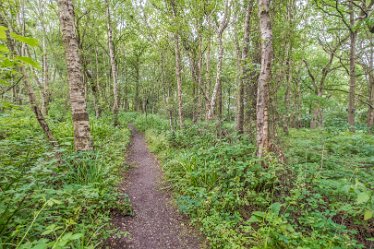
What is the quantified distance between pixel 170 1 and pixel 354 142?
8884mm

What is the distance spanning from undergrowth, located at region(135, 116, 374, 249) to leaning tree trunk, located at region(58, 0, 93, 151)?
2.51 m

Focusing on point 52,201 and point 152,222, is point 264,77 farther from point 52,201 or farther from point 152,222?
point 52,201

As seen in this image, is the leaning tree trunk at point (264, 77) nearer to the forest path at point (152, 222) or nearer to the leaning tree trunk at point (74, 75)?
the forest path at point (152, 222)

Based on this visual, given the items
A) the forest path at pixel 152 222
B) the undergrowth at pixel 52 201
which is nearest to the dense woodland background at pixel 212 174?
the undergrowth at pixel 52 201

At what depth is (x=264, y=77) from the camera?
4.03 meters

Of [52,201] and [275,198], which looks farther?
[275,198]

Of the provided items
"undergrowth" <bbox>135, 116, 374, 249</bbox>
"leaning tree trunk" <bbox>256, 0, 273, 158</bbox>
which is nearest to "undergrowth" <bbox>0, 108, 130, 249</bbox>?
"undergrowth" <bbox>135, 116, 374, 249</bbox>

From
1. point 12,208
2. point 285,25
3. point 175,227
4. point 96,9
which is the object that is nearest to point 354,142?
point 285,25

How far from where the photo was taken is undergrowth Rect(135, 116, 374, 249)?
103 inches

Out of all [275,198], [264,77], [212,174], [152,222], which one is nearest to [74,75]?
[152,222]

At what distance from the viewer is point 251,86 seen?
5.82 metres

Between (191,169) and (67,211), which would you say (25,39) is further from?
(191,169)

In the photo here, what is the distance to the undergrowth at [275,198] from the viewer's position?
262cm

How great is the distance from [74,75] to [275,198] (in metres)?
5.10
